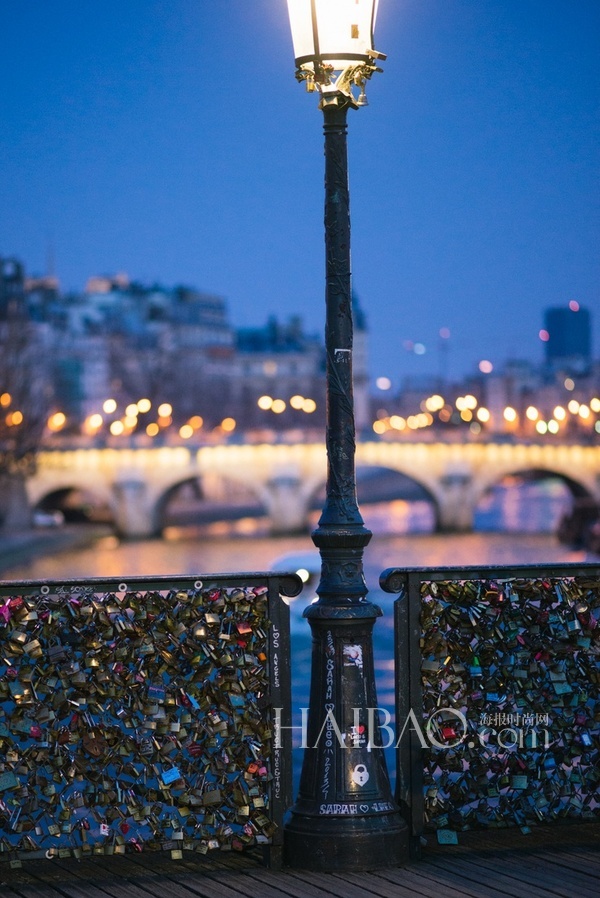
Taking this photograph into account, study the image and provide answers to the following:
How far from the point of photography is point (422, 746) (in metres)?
6.18

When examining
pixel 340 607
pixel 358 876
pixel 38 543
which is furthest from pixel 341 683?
pixel 38 543

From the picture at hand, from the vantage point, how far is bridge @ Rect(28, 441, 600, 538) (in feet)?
238

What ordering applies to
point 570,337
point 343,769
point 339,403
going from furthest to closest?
point 570,337 < point 339,403 < point 343,769

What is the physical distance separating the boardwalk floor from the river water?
27905 mm

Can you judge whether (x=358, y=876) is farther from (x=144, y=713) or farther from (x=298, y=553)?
(x=298, y=553)

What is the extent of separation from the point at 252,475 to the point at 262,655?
227 feet

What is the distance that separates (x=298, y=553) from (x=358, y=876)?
43.1 m

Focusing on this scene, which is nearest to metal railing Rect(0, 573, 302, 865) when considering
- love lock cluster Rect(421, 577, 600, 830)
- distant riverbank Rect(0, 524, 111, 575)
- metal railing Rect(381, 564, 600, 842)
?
metal railing Rect(381, 564, 600, 842)

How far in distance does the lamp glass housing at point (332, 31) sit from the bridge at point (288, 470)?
65534 mm

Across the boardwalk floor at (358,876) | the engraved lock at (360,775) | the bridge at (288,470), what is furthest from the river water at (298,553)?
the engraved lock at (360,775)

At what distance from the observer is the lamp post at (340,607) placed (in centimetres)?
603

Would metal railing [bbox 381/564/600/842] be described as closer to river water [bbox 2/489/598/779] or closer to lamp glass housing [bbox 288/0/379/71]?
lamp glass housing [bbox 288/0/379/71]

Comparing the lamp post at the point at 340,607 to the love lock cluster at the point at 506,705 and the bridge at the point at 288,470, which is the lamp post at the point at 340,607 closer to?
the love lock cluster at the point at 506,705

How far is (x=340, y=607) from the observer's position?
6.14 meters
